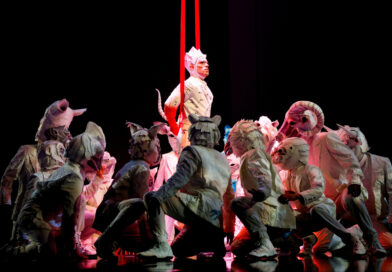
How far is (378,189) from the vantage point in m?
4.82

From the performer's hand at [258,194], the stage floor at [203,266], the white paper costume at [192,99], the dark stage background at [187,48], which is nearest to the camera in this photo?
the stage floor at [203,266]

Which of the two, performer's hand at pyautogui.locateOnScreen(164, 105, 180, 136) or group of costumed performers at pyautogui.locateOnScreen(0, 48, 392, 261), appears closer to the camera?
group of costumed performers at pyautogui.locateOnScreen(0, 48, 392, 261)

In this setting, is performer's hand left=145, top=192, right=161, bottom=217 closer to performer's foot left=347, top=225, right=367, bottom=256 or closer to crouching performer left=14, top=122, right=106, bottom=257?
crouching performer left=14, top=122, right=106, bottom=257

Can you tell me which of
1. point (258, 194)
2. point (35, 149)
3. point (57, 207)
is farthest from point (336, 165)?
point (35, 149)

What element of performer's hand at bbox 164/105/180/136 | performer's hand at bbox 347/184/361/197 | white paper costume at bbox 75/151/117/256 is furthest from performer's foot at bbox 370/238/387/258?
white paper costume at bbox 75/151/117/256

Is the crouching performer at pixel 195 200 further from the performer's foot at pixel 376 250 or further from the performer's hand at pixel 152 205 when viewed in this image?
the performer's foot at pixel 376 250

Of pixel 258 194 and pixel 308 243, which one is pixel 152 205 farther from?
pixel 308 243

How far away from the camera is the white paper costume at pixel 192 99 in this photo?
4746mm

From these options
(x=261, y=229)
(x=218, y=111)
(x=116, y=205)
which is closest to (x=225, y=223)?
(x=261, y=229)

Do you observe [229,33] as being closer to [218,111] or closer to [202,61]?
[218,111]

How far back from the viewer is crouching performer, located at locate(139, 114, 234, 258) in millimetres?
3518

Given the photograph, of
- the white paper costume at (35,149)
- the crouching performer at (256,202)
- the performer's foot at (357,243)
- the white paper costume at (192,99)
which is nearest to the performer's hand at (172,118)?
the white paper costume at (192,99)

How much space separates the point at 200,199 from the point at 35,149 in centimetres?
194

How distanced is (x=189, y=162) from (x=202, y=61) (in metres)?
1.51
